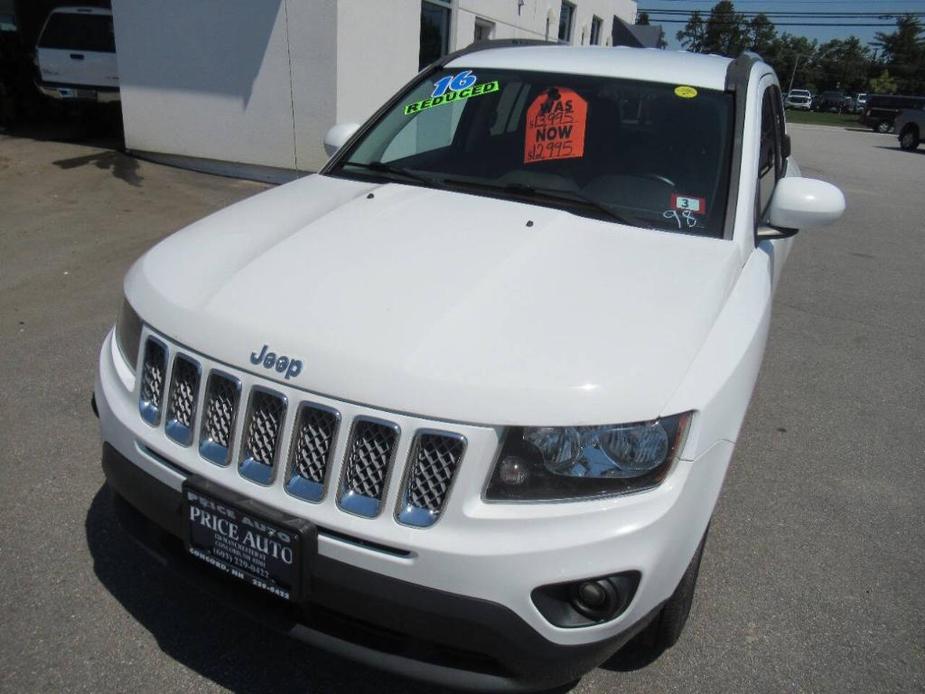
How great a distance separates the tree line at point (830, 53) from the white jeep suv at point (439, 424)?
3324 inches

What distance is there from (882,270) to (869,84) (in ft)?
280

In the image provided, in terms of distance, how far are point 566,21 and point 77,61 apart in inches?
438

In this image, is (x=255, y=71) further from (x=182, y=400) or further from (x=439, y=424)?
(x=439, y=424)

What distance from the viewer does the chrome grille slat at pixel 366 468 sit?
1.75m

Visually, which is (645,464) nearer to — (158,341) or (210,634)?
(158,341)

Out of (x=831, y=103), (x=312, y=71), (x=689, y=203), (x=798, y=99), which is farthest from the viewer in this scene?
(x=831, y=103)

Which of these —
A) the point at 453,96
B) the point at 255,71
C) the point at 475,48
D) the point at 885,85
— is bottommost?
the point at 885,85

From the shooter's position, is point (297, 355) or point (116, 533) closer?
point (297, 355)

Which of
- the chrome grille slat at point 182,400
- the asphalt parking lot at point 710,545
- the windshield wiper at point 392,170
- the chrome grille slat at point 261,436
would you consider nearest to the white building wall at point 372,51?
the asphalt parking lot at point 710,545

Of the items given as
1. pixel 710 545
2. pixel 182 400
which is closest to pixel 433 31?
pixel 710 545

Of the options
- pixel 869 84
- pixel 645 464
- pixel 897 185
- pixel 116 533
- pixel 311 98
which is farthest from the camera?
pixel 869 84

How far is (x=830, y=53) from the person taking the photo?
86.9 metres

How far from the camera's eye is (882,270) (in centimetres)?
759

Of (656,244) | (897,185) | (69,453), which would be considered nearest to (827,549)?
(656,244)
